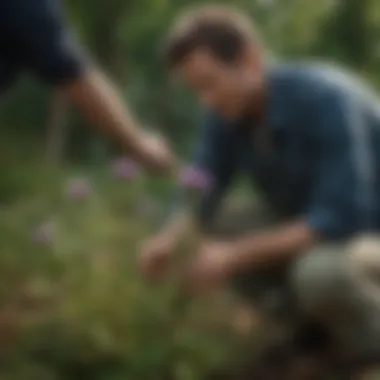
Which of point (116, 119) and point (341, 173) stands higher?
point (116, 119)

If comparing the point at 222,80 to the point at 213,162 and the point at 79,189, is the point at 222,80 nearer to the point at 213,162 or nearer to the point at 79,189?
the point at 213,162

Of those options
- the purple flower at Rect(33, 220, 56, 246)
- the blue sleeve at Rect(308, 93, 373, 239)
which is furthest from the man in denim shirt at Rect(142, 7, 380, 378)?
the purple flower at Rect(33, 220, 56, 246)

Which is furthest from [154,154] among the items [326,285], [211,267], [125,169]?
[326,285]

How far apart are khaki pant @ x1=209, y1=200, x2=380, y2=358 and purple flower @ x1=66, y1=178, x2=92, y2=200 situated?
0.16 metres

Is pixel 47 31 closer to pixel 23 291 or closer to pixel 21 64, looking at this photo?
pixel 21 64

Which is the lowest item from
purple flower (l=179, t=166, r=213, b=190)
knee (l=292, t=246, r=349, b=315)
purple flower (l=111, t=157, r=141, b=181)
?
knee (l=292, t=246, r=349, b=315)

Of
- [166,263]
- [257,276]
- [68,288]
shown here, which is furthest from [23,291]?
[257,276]

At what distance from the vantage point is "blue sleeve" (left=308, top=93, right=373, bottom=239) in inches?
44.6

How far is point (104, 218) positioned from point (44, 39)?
22 centimetres

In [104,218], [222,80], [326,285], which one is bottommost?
[326,285]

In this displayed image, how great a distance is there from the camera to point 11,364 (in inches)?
44.3

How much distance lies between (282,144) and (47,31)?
12.1 inches

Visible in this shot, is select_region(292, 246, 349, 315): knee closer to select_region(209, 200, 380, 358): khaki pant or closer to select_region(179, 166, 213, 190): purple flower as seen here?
select_region(209, 200, 380, 358): khaki pant

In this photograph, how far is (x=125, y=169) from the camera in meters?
1.17
